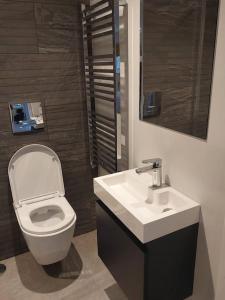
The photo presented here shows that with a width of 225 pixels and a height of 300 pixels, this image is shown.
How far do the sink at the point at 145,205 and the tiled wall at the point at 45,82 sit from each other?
72 cm

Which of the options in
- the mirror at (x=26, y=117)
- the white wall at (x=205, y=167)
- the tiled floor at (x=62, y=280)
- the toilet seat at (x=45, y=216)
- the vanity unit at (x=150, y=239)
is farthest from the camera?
the mirror at (x=26, y=117)

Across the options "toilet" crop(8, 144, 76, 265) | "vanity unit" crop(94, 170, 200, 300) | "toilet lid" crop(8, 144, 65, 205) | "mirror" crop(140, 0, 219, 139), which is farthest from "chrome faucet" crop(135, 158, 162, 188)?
"toilet lid" crop(8, 144, 65, 205)

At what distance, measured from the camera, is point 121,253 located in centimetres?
142

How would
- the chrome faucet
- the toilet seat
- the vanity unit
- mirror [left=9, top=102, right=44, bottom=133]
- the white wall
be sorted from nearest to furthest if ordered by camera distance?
the white wall, the vanity unit, the chrome faucet, the toilet seat, mirror [left=9, top=102, right=44, bottom=133]

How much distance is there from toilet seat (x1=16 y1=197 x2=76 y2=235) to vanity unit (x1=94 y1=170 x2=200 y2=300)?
33 cm

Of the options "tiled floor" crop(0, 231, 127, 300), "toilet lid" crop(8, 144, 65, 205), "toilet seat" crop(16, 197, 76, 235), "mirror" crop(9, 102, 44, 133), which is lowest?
"tiled floor" crop(0, 231, 127, 300)

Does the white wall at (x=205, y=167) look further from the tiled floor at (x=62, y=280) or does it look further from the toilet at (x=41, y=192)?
the toilet at (x=41, y=192)

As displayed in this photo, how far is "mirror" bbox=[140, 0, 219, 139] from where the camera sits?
1.14 metres

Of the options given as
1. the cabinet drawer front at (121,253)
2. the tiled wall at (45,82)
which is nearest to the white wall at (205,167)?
Answer: the cabinet drawer front at (121,253)

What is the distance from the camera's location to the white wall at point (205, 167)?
1095mm

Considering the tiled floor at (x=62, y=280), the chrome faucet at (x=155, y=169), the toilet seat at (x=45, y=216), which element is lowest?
the tiled floor at (x=62, y=280)

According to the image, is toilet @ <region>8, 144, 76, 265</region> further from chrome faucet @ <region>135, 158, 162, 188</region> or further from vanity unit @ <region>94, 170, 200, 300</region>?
chrome faucet @ <region>135, 158, 162, 188</region>

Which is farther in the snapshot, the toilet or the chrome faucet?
the toilet

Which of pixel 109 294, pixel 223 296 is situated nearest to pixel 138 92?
pixel 223 296
